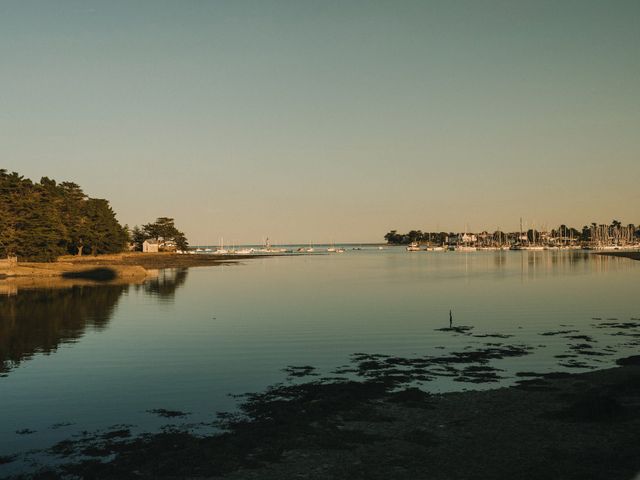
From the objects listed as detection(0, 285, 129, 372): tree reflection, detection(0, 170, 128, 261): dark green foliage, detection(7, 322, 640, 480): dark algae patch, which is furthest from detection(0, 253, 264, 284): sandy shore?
detection(7, 322, 640, 480): dark algae patch

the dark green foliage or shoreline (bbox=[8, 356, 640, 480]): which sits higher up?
the dark green foliage

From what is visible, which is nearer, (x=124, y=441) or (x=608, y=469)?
(x=608, y=469)

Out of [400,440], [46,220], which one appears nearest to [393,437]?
[400,440]

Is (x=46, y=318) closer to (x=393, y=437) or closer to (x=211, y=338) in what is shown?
(x=211, y=338)

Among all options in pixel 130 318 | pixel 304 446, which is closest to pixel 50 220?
pixel 130 318

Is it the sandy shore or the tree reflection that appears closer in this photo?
the tree reflection

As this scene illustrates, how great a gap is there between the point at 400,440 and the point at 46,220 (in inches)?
4252

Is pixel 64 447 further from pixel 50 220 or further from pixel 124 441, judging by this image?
pixel 50 220

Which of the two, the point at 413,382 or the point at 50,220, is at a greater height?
the point at 50,220

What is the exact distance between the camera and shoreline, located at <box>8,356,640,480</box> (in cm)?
1360

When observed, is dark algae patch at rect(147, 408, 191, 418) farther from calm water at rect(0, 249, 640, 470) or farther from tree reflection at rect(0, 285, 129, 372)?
tree reflection at rect(0, 285, 129, 372)

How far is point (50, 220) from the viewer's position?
110688 mm

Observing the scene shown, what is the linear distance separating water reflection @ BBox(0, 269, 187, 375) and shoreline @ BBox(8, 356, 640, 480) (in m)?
15.3

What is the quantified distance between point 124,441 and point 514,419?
38.4ft
